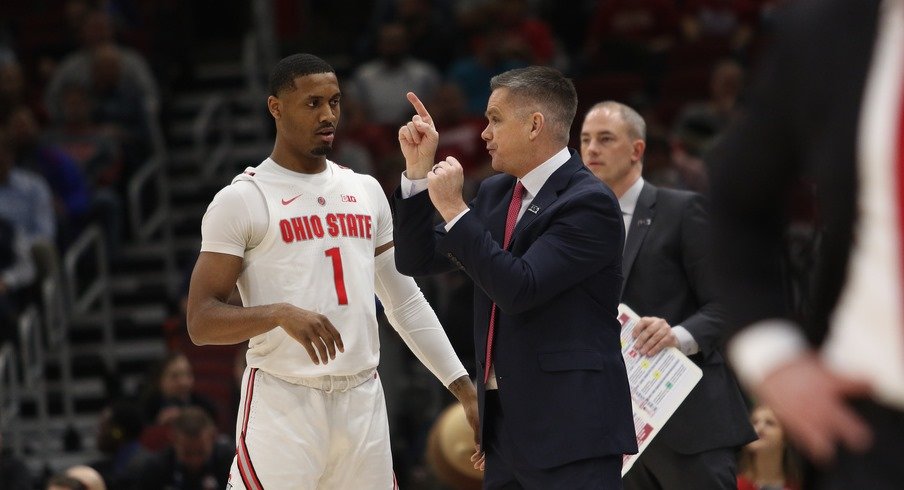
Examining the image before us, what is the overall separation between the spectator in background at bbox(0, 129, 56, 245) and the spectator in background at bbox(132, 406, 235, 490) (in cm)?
325

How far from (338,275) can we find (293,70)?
0.76m

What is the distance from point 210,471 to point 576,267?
14.1 feet

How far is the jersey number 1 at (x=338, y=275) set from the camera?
16.3ft

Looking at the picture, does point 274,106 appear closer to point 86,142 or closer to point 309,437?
point 309,437

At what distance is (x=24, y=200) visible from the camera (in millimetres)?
10812

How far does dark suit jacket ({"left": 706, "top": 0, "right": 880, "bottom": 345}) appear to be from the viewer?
207 centimetres

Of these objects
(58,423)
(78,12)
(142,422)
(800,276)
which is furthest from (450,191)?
(78,12)

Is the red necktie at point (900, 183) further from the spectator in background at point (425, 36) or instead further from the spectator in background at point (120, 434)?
the spectator in background at point (425, 36)

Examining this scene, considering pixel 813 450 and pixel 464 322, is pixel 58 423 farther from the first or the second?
pixel 813 450

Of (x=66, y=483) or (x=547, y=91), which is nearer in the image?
(x=547, y=91)

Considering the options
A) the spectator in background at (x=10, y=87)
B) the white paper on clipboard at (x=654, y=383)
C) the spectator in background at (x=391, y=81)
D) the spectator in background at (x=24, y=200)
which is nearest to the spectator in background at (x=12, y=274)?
the spectator in background at (x=24, y=200)

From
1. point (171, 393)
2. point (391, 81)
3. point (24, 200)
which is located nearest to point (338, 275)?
point (171, 393)

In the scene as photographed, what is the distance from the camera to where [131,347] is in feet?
39.1

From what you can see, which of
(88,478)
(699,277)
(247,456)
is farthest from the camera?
(88,478)
